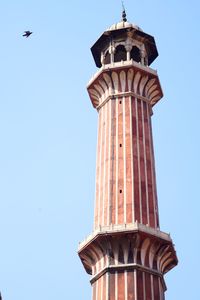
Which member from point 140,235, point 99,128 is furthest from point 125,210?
point 99,128

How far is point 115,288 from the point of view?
87.9 feet

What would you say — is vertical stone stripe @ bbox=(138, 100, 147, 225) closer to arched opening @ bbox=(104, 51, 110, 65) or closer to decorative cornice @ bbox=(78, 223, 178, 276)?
decorative cornice @ bbox=(78, 223, 178, 276)

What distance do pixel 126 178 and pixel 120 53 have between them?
975cm

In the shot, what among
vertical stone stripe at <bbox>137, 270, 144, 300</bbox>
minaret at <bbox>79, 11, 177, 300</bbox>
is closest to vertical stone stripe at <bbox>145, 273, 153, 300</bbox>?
minaret at <bbox>79, 11, 177, 300</bbox>

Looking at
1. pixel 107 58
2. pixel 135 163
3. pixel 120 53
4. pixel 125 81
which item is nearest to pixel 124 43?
pixel 120 53

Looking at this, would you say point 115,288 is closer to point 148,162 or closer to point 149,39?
point 148,162

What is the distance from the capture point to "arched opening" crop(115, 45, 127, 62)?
36.5 metres

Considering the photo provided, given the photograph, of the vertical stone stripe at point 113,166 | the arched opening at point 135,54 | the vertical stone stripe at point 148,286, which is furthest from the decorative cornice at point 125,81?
the vertical stone stripe at point 148,286

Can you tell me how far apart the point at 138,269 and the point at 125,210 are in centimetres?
322

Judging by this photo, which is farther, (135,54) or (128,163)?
(135,54)

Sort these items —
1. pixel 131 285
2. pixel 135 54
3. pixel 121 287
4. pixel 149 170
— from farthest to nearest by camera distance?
pixel 135 54, pixel 149 170, pixel 121 287, pixel 131 285

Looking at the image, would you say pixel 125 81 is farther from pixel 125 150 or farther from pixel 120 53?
pixel 125 150

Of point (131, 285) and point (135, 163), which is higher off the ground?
point (135, 163)

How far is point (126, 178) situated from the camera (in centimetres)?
3034
